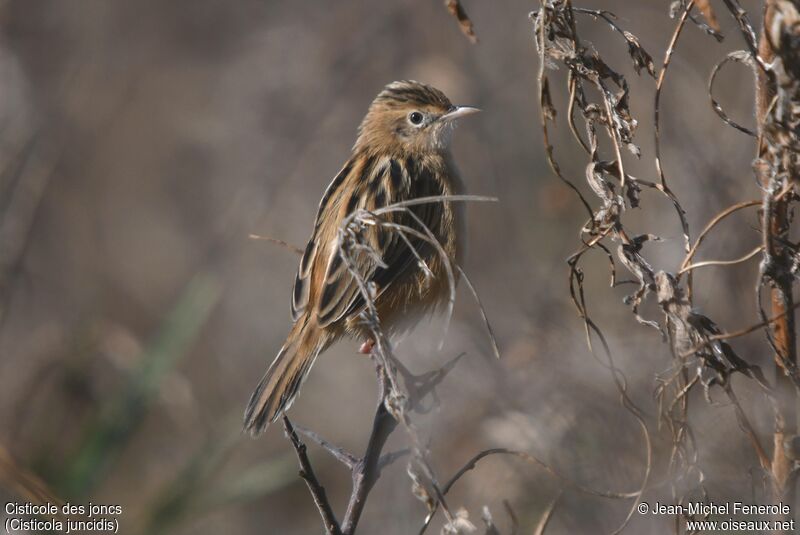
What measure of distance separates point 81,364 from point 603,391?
11.0 feet

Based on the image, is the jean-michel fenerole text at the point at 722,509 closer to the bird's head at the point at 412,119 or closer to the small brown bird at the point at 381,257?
the small brown bird at the point at 381,257

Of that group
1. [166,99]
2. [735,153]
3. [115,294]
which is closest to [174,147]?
[166,99]

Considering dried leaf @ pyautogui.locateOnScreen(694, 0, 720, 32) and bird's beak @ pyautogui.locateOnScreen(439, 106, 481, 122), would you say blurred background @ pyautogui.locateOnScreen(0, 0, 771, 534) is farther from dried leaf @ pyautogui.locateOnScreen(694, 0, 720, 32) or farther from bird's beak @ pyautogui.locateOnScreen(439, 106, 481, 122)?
bird's beak @ pyautogui.locateOnScreen(439, 106, 481, 122)

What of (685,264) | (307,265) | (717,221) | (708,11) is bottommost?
(307,265)

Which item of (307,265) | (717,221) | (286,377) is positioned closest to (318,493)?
(717,221)

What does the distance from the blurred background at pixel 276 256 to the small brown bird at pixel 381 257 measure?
631 millimetres

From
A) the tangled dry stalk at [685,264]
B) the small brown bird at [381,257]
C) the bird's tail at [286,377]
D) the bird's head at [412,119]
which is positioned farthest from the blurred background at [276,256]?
the bird's head at [412,119]

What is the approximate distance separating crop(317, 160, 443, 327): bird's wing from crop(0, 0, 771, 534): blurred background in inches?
30.0

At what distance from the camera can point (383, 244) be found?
162 inches

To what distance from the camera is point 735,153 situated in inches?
192

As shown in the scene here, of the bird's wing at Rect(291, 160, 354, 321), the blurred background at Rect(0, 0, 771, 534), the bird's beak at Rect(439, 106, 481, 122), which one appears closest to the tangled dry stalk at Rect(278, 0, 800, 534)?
the blurred background at Rect(0, 0, 771, 534)

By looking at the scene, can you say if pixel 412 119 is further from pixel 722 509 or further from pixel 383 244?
pixel 722 509

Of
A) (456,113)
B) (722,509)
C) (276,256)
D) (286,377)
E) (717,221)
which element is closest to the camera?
(717,221)

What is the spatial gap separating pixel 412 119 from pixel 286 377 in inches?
72.9
